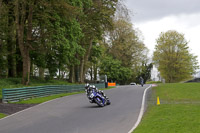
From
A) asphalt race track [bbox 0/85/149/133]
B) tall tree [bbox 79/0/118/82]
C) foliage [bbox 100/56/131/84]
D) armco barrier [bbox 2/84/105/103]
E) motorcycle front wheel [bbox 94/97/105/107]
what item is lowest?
asphalt race track [bbox 0/85/149/133]

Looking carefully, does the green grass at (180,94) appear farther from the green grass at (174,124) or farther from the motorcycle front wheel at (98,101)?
the green grass at (174,124)

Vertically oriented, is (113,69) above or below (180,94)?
above

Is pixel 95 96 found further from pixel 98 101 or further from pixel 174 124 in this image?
pixel 174 124

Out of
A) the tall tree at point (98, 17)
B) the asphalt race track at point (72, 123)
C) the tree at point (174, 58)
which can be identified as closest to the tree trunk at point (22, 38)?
the tall tree at point (98, 17)

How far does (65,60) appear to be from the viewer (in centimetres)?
3197

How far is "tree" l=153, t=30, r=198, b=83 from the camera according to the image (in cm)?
6269

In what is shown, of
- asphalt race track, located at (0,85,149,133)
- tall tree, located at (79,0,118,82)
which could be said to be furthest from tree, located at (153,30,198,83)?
asphalt race track, located at (0,85,149,133)

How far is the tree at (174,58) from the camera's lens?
62.7 meters

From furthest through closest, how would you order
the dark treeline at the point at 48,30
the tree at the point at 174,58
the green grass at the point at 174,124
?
the tree at the point at 174,58, the dark treeline at the point at 48,30, the green grass at the point at 174,124

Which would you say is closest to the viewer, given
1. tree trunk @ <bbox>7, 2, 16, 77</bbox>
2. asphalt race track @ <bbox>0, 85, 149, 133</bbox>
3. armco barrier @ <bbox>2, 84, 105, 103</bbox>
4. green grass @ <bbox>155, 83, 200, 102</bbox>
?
asphalt race track @ <bbox>0, 85, 149, 133</bbox>

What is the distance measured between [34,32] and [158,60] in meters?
41.1

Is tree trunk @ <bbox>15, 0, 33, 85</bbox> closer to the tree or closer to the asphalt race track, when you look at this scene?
the asphalt race track

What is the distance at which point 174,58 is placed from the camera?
2486 inches

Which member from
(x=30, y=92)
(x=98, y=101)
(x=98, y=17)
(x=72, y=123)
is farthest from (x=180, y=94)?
(x=98, y=17)
